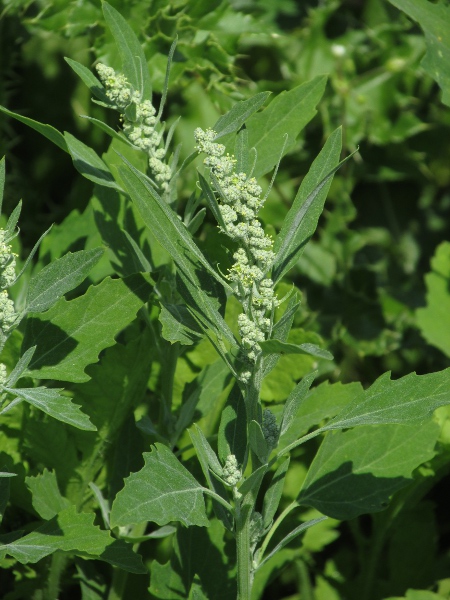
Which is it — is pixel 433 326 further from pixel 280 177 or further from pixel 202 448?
pixel 202 448

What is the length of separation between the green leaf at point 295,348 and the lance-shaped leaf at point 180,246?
89mm

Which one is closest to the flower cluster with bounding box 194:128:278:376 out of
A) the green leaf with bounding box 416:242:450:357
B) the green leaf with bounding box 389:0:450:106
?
the green leaf with bounding box 389:0:450:106

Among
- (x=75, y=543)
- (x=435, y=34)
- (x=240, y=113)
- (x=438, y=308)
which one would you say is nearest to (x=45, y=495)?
(x=75, y=543)

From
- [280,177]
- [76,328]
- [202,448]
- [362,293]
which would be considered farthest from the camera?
[280,177]

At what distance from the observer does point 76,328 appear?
44.1 inches

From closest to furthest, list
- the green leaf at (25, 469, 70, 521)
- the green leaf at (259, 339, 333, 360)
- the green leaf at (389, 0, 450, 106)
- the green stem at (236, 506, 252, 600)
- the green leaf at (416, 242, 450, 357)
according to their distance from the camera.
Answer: the green leaf at (259, 339, 333, 360), the green stem at (236, 506, 252, 600), the green leaf at (25, 469, 70, 521), the green leaf at (389, 0, 450, 106), the green leaf at (416, 242, 450, 357)

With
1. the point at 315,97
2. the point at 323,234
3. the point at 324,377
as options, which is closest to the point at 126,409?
the point at 315,97

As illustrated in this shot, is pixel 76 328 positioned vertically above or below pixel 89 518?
above

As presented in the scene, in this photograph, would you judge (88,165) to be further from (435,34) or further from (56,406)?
(435,34)

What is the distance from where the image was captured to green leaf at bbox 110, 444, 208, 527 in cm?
89

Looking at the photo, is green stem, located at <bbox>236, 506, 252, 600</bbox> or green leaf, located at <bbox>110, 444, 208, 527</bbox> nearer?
green leaf, located at <bbox>110, 444, 208, 527</bbox>

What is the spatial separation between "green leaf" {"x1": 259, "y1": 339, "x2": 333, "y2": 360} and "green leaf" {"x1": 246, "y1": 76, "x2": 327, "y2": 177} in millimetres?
406

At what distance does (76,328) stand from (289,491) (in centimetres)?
66

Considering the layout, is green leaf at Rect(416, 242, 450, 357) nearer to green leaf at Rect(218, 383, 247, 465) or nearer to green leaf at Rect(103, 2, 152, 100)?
green leaf at Rect(218, 383, 247, 465)
